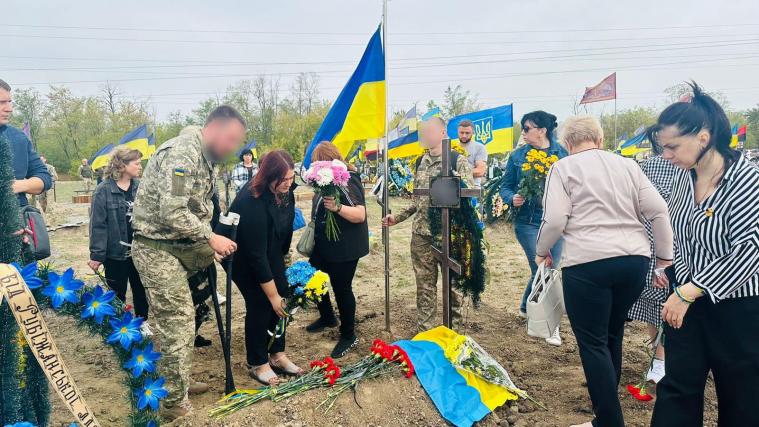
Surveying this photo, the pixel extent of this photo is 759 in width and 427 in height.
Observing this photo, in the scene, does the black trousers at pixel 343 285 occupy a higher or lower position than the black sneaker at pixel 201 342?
higher

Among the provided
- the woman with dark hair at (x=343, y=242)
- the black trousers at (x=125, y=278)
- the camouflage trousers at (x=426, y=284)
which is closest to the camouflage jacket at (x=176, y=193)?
the woman with dark hair at (x=343, y=242)

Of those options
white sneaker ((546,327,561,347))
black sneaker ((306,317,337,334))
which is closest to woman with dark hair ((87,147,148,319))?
black sneaker ((306,317,337,334))

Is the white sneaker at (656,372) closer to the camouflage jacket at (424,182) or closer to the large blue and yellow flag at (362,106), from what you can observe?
the camouflage jacket at (424,182)

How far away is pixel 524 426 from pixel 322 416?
4.09 feet

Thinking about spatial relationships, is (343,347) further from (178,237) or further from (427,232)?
(178,237)

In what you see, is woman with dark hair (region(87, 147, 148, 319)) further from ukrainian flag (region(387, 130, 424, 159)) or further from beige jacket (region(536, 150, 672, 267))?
ukrainian flag (region(387, 130, 424, 159))

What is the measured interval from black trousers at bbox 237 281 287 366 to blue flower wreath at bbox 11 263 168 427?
1.03 meters

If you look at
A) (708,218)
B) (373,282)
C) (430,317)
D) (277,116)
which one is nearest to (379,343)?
(430,317)

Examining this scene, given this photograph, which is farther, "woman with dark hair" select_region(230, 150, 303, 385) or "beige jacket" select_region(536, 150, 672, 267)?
"woman with dark hair" select_region(230, 150, 303, 385)

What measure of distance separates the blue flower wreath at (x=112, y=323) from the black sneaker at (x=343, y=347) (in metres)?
1.75

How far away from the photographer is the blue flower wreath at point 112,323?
2141 mm

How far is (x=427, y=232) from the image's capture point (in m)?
4.31

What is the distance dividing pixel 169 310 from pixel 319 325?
7.00 ft

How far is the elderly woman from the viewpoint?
8.38 feet
